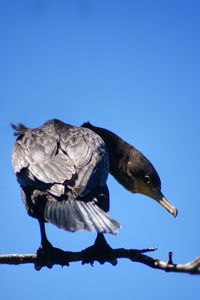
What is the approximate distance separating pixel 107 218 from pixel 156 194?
284 cm

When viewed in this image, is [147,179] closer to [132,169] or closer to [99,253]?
[132,169]

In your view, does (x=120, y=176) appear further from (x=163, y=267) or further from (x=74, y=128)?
(x=163, y=267)

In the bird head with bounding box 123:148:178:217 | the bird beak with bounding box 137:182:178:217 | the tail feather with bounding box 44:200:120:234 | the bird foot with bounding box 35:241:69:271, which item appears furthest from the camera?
the bird head with bounding box 123:148:178:217

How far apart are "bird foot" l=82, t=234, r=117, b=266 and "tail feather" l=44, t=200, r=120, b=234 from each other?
3.04 ft

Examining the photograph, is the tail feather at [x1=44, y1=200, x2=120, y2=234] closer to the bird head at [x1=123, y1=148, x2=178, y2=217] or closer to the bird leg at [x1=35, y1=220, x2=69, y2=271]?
the bird leg at [x1=35, y1=220, x2=69, y2=271]

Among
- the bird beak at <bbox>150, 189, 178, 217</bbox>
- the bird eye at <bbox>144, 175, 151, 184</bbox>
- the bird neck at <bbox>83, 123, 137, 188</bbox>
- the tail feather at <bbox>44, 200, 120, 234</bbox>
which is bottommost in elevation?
the tail feather at <bbox>44, 200, 120, 234</bbox>

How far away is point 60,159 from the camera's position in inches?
252

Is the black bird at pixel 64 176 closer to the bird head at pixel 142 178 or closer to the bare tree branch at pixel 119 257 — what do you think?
the bird head at pixel 142 178

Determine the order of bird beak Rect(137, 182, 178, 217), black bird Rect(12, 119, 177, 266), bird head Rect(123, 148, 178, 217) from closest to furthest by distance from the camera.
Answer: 1. black bird Rect(12, 119, 177, 266)
2. bird beak Rect(137, 182, 178, 217)
3. bird head Rect(123, 148, 178, 217)

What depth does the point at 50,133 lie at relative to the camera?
23.6 ft

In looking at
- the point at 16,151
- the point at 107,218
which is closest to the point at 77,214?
the point at 107,218

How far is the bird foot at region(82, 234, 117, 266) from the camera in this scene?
21.5 feet

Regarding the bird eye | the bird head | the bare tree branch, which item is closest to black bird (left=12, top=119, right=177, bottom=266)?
the bird head

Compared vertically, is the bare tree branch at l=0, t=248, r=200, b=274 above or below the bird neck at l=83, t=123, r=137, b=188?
below
